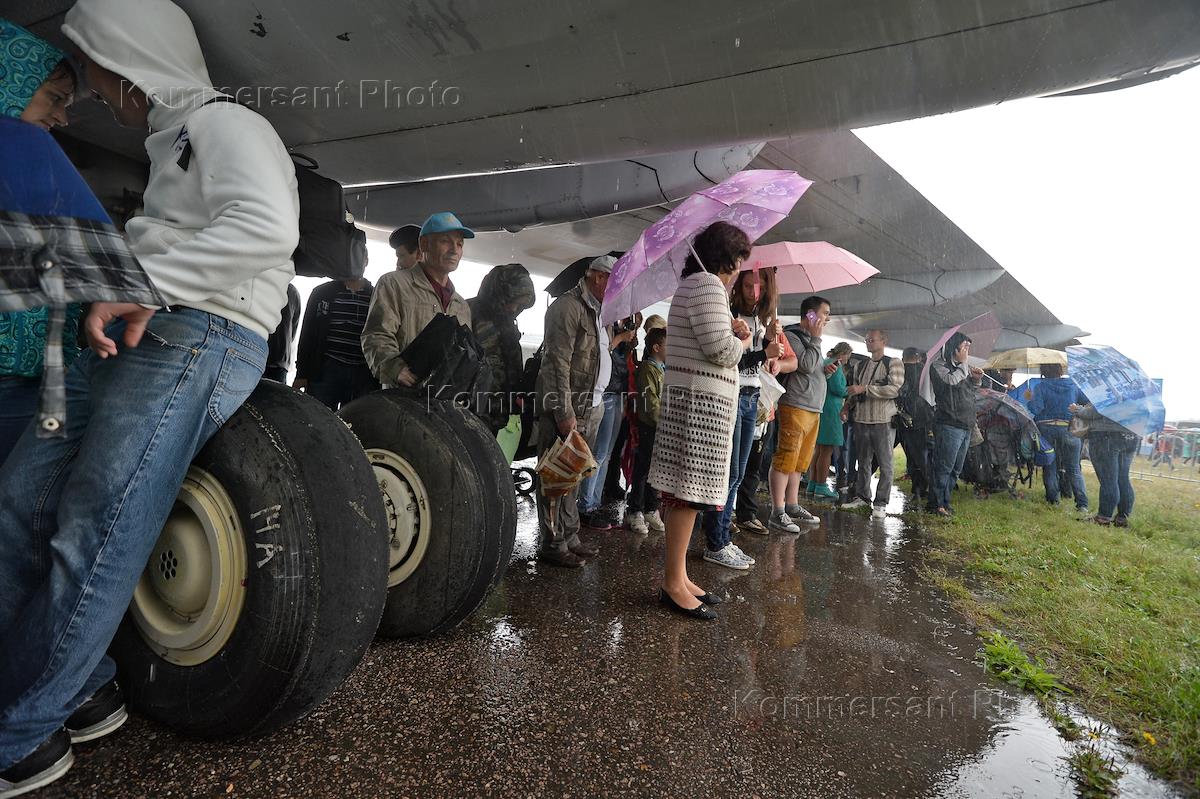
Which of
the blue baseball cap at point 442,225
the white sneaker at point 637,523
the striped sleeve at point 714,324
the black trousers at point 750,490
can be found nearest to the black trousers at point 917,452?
the black trousers at point 750,490

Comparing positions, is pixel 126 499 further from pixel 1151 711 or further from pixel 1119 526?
pixel 1119 526

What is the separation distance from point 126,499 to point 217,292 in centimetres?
49

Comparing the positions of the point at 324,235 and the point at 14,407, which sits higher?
the point at 324,235

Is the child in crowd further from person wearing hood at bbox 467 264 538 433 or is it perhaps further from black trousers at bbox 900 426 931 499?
black trousers at bbox 900 426 931 499

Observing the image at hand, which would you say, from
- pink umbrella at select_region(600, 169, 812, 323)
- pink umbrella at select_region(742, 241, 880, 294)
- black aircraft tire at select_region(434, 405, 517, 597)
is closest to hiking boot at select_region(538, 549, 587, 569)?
black aircraft tire at select_region(434, 405, 517, 597)

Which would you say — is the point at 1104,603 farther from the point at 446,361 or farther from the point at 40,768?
the point at 40,768

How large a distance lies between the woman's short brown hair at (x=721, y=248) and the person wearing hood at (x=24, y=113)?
7.53 ft

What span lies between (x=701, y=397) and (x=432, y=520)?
1.32 meters

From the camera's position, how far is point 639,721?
1723 mm

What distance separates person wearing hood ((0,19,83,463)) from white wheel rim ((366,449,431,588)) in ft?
3.03

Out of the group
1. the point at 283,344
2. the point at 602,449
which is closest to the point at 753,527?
the point at 602,449

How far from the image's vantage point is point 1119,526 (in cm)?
598

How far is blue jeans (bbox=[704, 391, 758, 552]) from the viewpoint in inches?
142

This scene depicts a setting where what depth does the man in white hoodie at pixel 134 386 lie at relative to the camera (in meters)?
1.20
